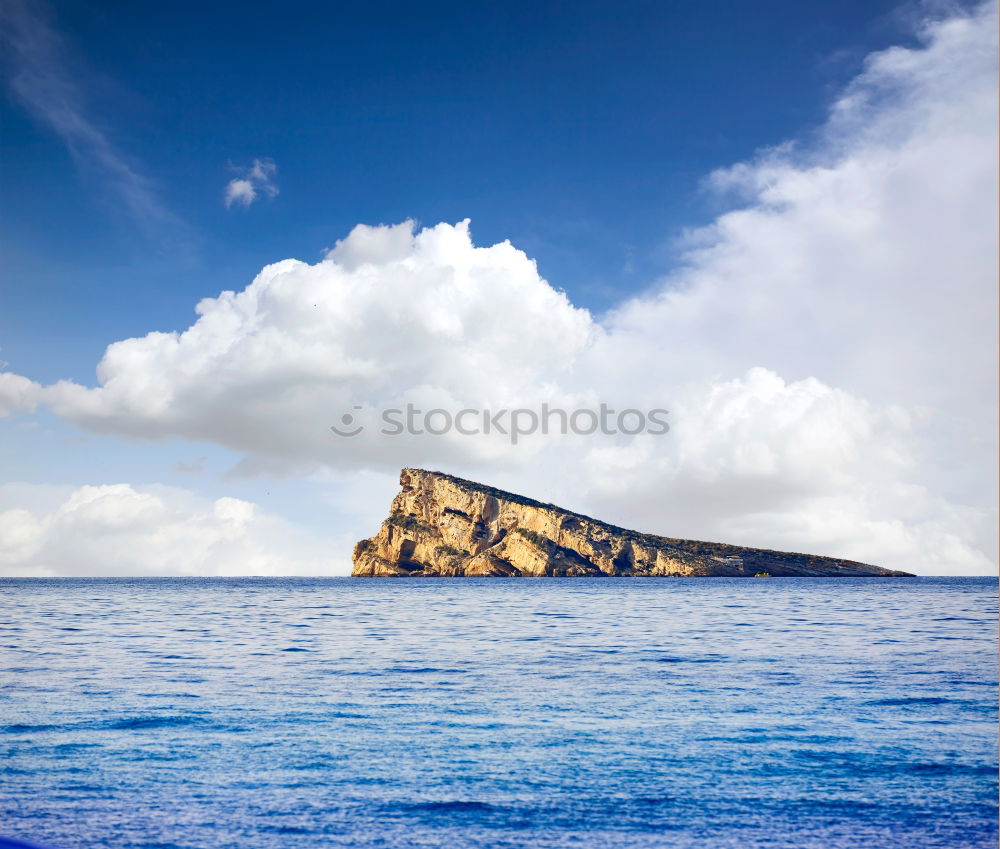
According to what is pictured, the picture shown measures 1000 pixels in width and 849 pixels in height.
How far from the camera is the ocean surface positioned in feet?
32.5

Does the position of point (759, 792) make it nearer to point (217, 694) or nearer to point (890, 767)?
point (890, 767)

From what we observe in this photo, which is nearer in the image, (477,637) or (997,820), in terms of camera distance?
(997,820)

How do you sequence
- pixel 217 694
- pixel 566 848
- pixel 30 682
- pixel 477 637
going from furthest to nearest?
pixel 477 637 → pixel 30 682 → pixel 217 694 → pixel 566 848

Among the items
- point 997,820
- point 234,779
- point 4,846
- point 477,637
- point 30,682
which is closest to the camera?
point 4,846

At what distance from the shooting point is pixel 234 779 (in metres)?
11.9

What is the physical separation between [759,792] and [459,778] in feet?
15.9

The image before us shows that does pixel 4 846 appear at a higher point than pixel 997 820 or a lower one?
higher

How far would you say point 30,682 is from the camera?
21.7 meters

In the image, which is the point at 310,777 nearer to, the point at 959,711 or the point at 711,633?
the point at 959,711

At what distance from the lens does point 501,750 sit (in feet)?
44.3

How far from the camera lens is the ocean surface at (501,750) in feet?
32.5

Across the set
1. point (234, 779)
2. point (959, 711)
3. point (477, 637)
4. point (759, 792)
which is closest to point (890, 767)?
point (759, 792)

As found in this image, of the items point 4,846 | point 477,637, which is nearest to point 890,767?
point 4,846

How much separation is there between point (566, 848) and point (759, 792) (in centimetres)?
391
